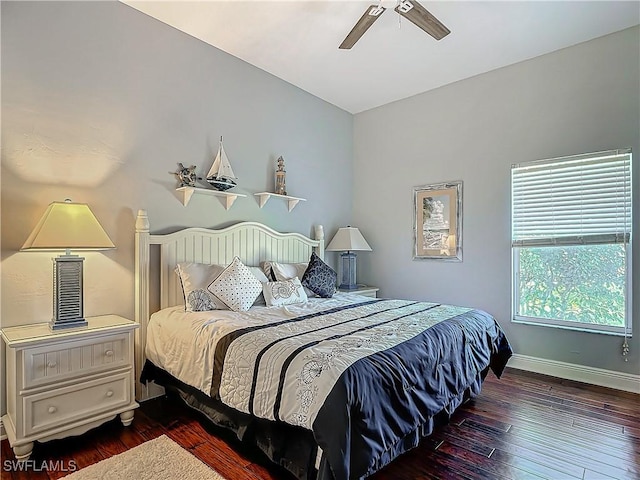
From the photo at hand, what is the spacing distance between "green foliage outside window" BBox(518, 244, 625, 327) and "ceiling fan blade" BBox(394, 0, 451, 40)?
228 centimetres

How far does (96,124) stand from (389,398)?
Result: 271cm

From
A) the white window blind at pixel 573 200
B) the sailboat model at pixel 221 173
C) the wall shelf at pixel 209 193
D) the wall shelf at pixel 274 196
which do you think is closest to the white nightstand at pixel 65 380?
the wall shelf at pixel 209 193

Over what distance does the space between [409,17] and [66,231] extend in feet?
8.41

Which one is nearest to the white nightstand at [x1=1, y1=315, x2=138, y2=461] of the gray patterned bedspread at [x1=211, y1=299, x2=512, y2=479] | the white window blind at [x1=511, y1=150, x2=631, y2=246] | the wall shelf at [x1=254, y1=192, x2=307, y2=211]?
the gray patterned bedspread at [x1=211, y1=299, x2=512, y2=479]

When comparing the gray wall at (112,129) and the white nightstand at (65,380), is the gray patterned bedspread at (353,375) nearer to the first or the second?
the white nightstand at (65,380)

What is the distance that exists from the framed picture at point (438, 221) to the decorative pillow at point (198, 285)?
2.46 m

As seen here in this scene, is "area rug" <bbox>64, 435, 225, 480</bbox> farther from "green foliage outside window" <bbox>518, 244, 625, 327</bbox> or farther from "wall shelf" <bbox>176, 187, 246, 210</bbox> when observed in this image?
"green foliage outside window" <bbox>518, 244, 625, 327</bbox>

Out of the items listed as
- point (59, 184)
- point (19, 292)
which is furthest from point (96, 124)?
point (19, 292)

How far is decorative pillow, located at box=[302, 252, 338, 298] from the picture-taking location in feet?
11.4

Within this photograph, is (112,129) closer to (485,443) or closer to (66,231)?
(66,231)

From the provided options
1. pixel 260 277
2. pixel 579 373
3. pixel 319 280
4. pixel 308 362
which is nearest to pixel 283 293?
pixel 260 277

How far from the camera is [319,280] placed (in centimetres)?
352

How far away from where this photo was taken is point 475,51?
11.3ft

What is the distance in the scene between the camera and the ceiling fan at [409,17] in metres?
2.29
